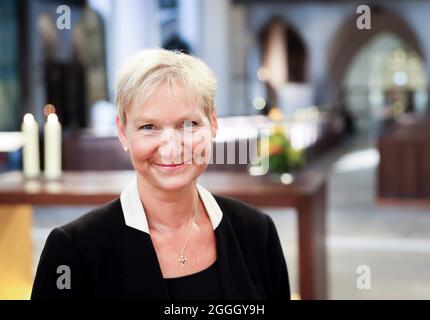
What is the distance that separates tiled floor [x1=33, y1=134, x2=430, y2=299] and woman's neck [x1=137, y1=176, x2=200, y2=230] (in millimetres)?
1653

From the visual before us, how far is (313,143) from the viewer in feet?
44.8

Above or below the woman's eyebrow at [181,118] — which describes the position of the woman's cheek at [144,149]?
below

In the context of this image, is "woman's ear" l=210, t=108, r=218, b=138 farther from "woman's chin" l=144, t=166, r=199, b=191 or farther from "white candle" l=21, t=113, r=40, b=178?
"white candle" l=21, t=113, r=40, b=178

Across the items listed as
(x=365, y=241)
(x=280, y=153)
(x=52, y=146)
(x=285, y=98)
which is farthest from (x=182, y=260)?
(x=285, y=98)

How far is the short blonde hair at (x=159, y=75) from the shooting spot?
0.97 meters

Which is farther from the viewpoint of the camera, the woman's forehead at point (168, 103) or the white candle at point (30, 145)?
the white candle at point (30, 145)

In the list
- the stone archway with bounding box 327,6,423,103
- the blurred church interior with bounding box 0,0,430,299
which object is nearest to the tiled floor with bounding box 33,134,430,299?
the blurred church interior with bounding box 0,0,430,299

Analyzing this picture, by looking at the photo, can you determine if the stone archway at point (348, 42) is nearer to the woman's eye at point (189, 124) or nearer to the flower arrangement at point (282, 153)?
the flower arrangement at point (282, 153)

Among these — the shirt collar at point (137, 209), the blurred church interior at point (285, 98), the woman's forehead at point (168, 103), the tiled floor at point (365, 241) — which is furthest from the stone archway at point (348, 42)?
the woman's forehead at point (168, 103)

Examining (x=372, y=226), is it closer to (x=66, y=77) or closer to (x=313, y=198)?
(x=313, y=198)

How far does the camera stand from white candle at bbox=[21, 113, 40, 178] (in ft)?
9.82

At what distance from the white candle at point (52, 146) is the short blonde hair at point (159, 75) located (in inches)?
64.5
